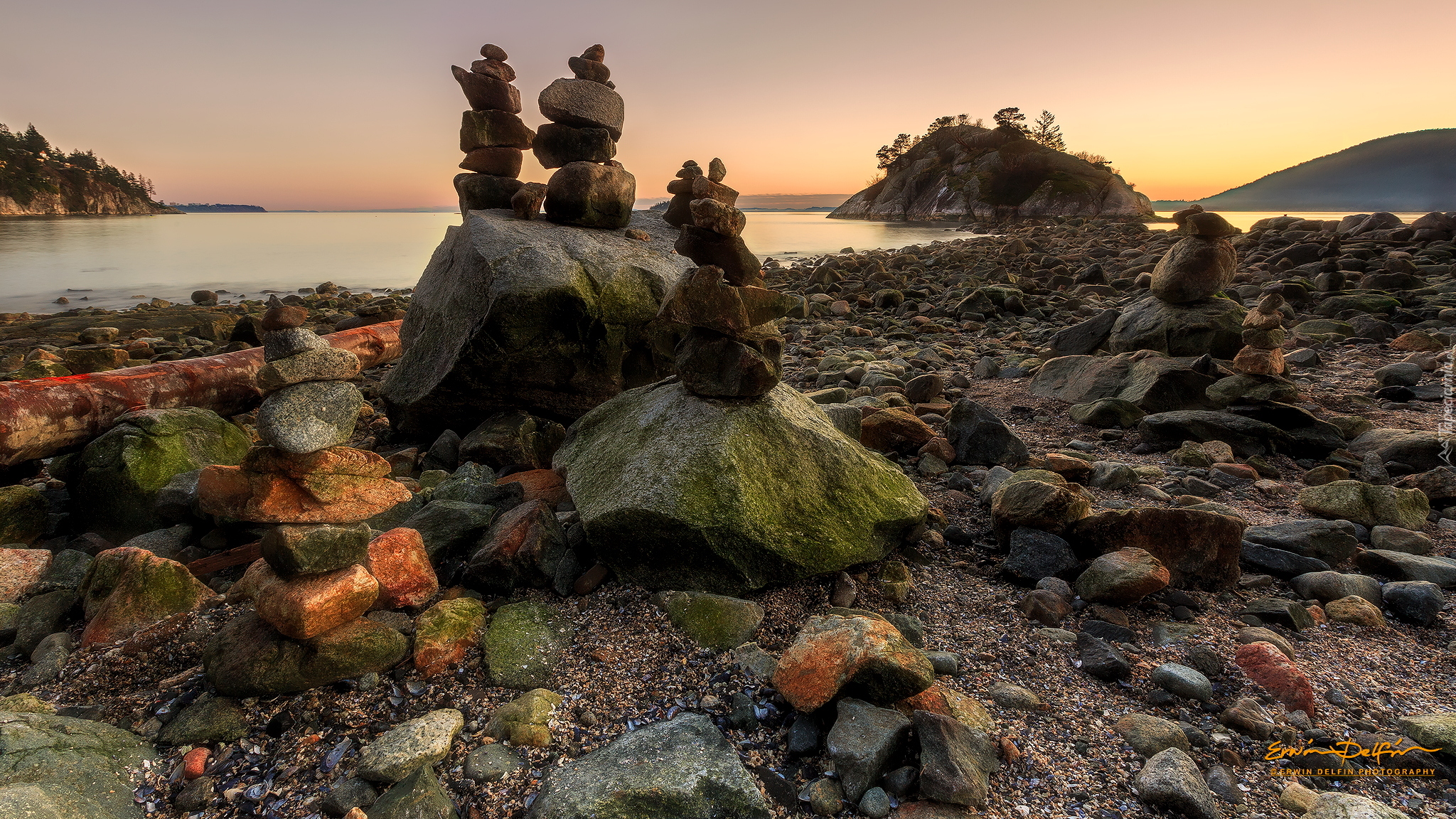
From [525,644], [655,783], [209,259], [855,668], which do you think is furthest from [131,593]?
[209,259]

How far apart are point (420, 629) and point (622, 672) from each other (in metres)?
1.14

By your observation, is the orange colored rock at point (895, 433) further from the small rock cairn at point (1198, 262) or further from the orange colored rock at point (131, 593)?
the orange colored rock at point (131, 593)

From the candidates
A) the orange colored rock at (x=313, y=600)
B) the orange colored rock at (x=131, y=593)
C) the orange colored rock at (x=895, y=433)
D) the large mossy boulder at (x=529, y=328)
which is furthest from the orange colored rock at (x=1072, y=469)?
the orange colored rock at (x=131, y=593)

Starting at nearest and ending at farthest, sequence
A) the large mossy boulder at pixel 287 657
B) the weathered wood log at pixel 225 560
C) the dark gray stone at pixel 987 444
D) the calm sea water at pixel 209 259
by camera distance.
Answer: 1. the large mossy boulder at pixel 287 657
2. the weathered wood log at pixel 225 560
3. the dark gray stone at pixel 987 444
4. the calm sea water at pixel 209 259

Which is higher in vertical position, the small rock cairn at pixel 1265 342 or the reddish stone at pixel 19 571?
the small rock cairn at pixel 1265 342

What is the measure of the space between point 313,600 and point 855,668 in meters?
2.66

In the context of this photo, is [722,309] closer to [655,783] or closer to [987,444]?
[655,783]

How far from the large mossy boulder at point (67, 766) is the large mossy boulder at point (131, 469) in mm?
2866

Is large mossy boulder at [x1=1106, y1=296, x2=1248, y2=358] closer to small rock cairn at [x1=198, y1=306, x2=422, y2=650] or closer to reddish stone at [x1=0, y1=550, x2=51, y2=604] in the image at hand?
small rock cairn at [x1=198, y1=306, x2=422, y2=650]

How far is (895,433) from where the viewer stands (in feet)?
21.6

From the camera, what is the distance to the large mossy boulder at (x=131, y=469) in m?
5.11

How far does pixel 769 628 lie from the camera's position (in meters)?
3.72

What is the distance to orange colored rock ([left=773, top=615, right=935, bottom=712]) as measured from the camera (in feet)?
9.59
